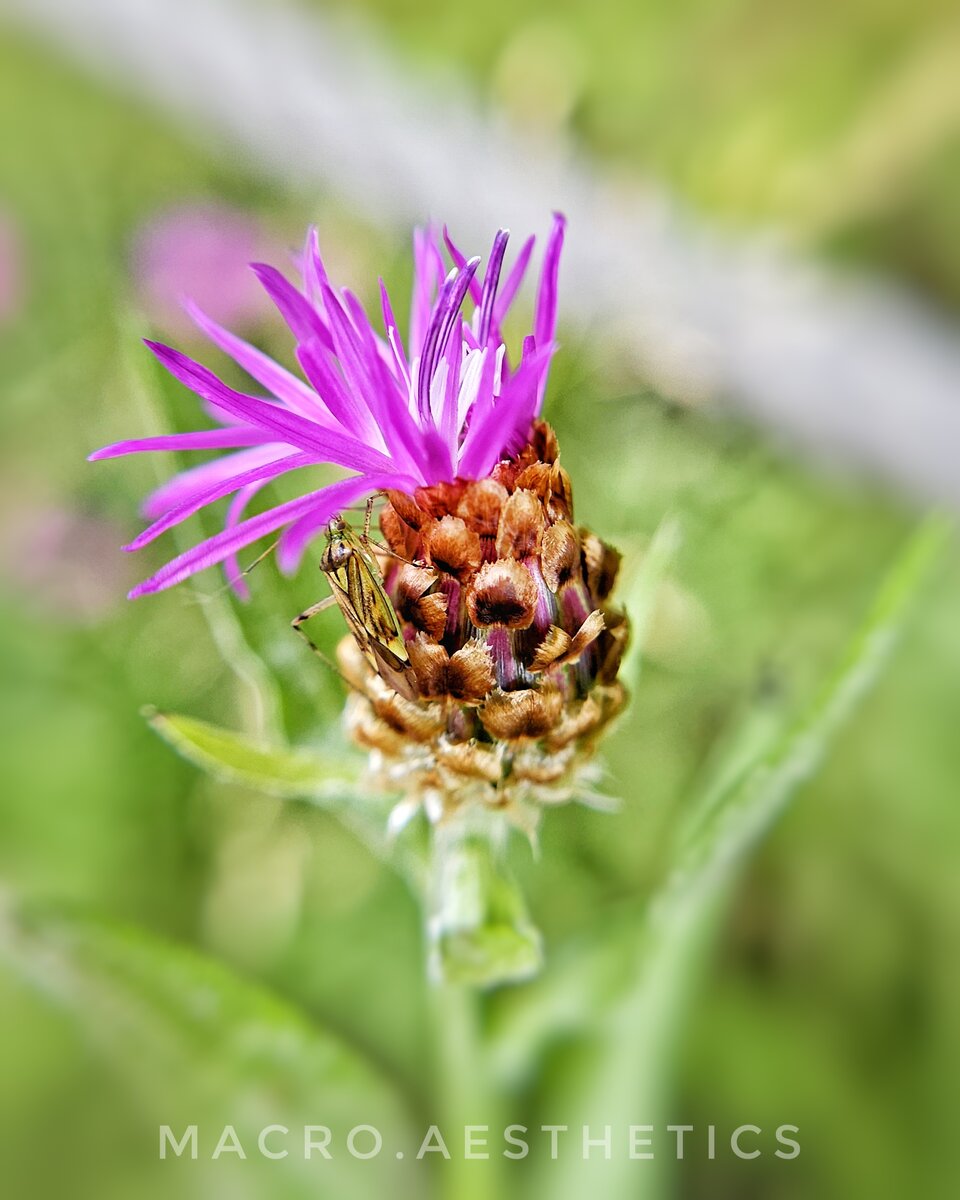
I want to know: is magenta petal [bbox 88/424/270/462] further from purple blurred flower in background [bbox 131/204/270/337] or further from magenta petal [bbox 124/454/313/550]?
purple blurred flower in background [bbox 131/204/270/337]

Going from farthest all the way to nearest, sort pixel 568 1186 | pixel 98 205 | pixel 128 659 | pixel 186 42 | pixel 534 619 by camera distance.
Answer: pixel 186 42 → pixel 98 205 → pixel 128 659 → pixel 568 1186 → pixel 534 619

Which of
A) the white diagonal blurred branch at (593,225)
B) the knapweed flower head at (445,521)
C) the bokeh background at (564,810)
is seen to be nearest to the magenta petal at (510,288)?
the knapweed flower head at (445,521)

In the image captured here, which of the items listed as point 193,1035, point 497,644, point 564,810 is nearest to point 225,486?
point 497,644

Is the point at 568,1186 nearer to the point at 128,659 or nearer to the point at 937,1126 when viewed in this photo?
the point at 937,1126

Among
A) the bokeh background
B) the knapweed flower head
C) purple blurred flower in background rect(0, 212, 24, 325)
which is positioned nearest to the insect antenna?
the knapweed flower head

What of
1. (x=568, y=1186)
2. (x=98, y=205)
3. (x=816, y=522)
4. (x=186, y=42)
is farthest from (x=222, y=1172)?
(x=186, y=42)

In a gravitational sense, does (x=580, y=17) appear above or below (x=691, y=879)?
above

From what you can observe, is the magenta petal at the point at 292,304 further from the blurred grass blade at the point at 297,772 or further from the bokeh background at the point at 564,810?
the bokeh background at the point at 564,810
